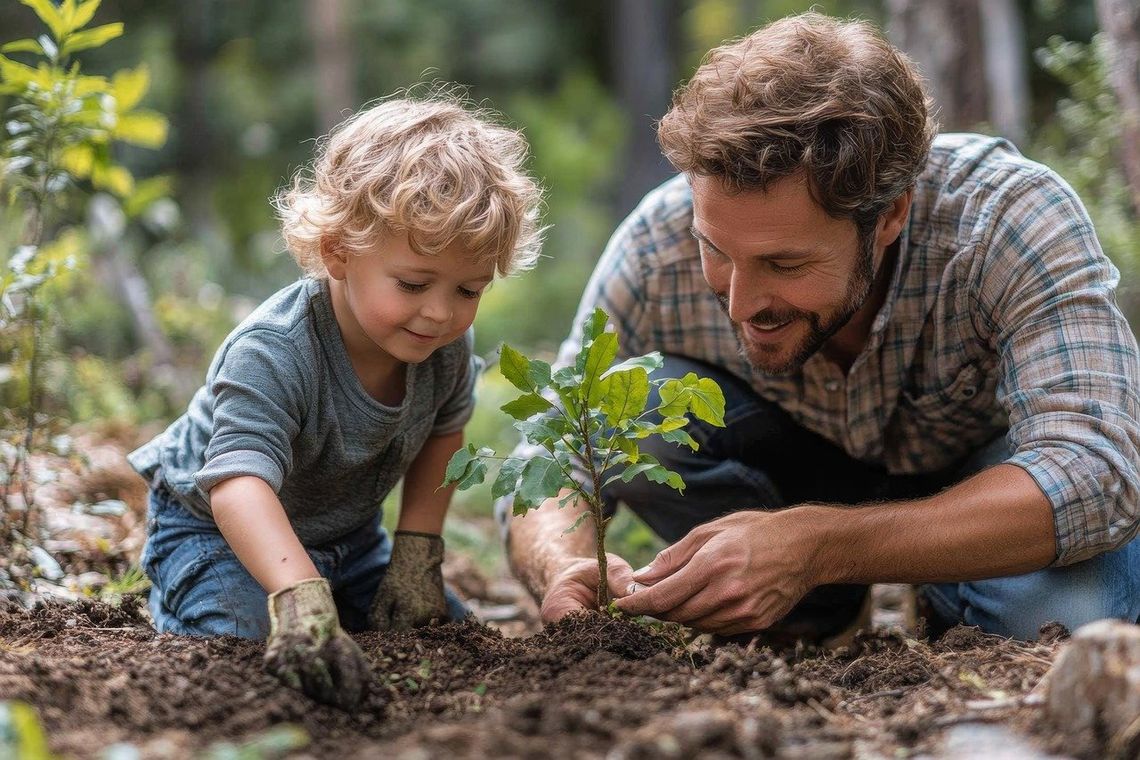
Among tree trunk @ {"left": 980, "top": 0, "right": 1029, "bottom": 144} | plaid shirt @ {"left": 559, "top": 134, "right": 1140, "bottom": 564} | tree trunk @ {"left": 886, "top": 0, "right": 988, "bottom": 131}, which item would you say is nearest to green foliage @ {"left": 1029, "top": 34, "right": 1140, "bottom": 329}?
tree trunk @ {"left": 886, "top": 0, "right": 988, "bottom": 131}

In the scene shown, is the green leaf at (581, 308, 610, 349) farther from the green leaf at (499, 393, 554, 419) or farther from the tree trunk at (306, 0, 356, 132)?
the tree trunk at (306, 0, 356, 132)

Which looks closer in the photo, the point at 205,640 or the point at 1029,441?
the point at 205,640

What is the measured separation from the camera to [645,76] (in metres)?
11.8

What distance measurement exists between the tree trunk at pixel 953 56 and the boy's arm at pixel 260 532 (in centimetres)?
437

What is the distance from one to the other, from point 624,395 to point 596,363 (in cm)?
9

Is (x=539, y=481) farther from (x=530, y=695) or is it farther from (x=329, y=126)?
(x=329, y=126)

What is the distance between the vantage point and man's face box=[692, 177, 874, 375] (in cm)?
242

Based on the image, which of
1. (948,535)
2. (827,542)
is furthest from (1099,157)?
(827,542)

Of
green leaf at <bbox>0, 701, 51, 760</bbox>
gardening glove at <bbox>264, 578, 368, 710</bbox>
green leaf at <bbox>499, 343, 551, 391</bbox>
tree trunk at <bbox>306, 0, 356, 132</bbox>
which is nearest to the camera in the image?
green leaf at <bbox>0, 701, 51, 760</bbox>

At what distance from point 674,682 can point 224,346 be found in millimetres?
1242

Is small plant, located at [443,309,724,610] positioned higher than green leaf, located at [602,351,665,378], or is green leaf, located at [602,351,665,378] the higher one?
green leaf, located at [602,351,665,378]

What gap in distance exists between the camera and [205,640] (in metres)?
2.12

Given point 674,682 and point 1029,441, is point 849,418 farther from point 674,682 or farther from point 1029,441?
point 674,682

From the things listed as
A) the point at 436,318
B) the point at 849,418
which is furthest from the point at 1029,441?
the point at 436,318
